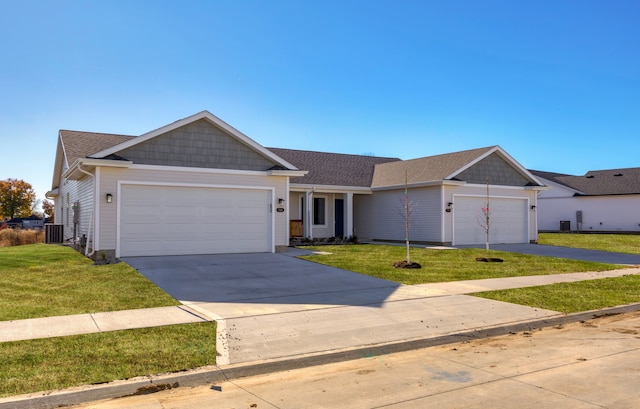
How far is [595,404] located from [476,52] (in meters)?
17.8

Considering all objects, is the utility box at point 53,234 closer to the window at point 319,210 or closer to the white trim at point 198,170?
the white trim at point 198,170

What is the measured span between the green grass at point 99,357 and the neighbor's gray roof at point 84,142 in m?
14.2

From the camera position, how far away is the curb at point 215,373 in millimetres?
4625

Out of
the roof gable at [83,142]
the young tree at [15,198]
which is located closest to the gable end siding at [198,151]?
the roof gable at [83,142]

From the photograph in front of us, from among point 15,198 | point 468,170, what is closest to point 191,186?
point 468,170

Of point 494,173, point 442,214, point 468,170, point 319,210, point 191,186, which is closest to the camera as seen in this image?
point 191,186

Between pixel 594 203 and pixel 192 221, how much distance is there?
33201mm

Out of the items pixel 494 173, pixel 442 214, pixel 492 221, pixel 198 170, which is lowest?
pixel 492 221

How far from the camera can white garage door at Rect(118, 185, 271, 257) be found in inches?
621

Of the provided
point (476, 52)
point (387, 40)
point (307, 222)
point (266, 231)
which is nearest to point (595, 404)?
point (266, 231)

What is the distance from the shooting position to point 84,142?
20.8 m

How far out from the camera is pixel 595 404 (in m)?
4.42

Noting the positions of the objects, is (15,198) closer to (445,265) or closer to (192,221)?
(192,221)

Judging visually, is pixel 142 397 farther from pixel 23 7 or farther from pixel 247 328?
pixel 23 7
